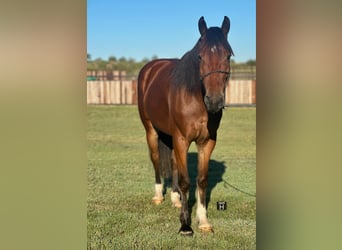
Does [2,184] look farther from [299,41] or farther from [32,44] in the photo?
[299,41]

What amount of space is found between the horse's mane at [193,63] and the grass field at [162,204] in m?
0.44

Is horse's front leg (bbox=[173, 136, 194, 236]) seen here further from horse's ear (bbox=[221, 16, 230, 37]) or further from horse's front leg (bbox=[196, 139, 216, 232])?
horse's ear (bbox=[221, 16, 230, 37])

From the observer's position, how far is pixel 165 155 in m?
3.70

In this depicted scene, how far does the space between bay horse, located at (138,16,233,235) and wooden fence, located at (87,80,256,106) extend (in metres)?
0.23

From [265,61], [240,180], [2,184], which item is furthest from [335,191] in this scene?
[240,180]

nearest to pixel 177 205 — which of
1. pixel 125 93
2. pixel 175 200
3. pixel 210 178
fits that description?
pixel 175 200

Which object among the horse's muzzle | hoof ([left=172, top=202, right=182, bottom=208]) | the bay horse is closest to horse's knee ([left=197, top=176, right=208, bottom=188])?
the bay horse

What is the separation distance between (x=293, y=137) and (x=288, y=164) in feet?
0.30

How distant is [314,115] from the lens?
1.32m

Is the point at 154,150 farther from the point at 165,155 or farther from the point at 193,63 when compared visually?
the point at 193,63

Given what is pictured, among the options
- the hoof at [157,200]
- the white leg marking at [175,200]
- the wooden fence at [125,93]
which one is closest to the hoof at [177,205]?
the white leg marking at [175,200]

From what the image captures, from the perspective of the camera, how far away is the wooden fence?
2680 millimetres

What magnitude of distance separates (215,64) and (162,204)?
1605mm

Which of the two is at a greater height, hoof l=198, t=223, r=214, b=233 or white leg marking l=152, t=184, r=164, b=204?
white leg marking l=152, t=184, r=164, b=204
